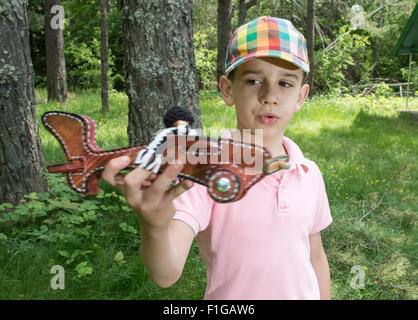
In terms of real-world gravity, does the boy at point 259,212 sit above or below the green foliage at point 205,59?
below

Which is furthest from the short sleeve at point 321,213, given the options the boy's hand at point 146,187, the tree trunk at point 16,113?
the tree trunk at point 16,113

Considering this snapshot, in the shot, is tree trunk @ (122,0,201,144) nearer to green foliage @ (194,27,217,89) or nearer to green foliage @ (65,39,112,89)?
green foliage @ (65,39,112,89)

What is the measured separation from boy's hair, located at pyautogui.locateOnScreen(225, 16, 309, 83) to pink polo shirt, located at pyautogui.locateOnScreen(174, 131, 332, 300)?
0.44m

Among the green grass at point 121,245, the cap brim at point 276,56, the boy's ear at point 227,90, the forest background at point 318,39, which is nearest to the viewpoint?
the cap brim at point 276,56

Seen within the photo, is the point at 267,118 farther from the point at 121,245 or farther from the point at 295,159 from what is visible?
the point at 121,245

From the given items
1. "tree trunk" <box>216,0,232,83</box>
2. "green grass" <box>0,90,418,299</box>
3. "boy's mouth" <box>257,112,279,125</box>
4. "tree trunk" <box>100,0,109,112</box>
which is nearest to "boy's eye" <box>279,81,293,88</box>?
"boy's mouth" <box>257,112,279,125</box>

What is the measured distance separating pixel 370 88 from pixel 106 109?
1271cm

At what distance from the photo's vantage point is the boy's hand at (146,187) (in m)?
0.92

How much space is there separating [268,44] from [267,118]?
0.85 feet

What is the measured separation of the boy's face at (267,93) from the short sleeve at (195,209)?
0.99 ft

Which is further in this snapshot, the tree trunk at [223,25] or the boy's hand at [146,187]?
the tree trunk at [223,25]

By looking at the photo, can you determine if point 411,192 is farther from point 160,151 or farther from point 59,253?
point 160,151

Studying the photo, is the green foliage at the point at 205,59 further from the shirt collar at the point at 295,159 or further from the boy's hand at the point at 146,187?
the boy's hand at the point at 146,187

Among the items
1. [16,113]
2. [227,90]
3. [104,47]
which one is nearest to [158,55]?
[16,113]
